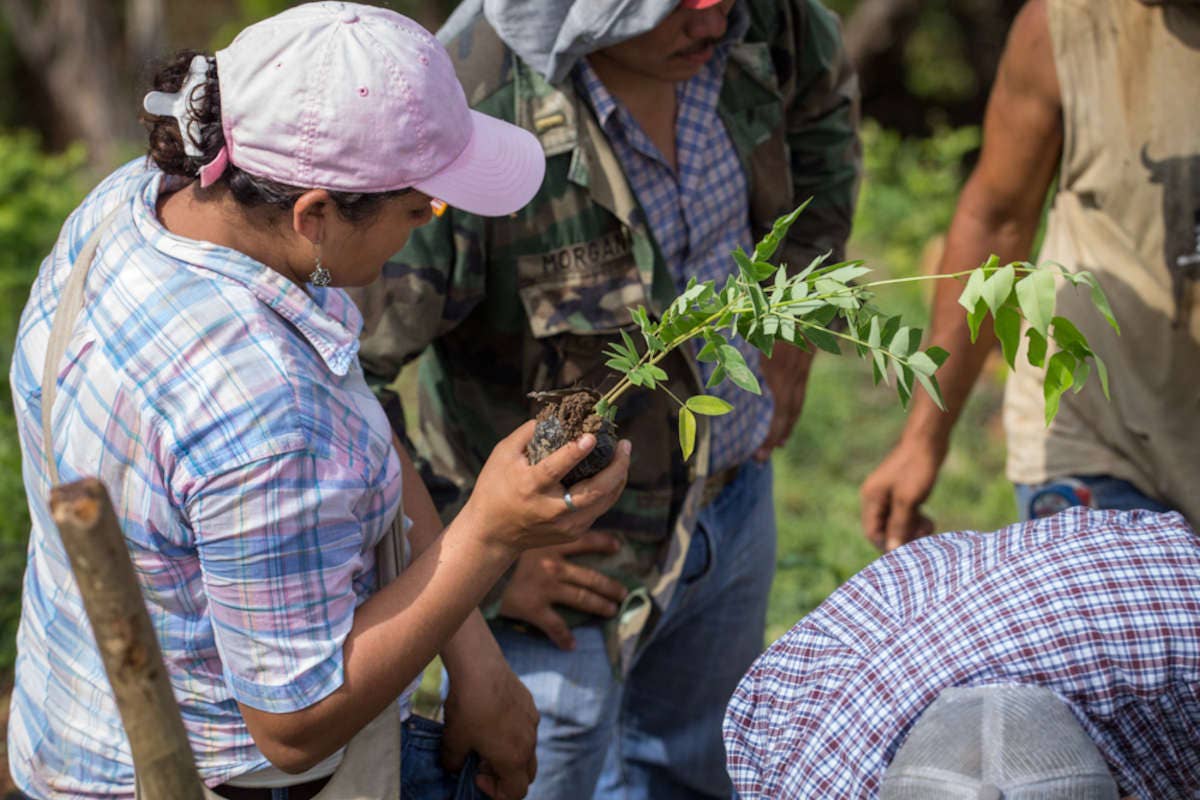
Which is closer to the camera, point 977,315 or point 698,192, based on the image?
point 977,315

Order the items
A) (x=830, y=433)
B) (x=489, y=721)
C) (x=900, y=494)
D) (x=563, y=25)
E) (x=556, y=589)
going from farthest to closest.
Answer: (x=830, y=433) → (x=900, y=494) → (x=556, y=589) → (x=563, y=25) → (x=489, y=721)

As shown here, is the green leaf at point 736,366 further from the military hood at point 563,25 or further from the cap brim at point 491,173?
the military hood at point 563,25

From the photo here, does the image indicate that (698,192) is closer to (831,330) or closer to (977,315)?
(831,330)

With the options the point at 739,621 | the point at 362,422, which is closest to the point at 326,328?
the point at 362,422

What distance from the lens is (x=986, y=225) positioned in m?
2.97

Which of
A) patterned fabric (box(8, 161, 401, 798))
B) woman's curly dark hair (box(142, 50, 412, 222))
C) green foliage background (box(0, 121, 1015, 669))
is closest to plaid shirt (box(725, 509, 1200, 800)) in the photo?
Result: patterned fabric (box(8, 161, 401, 798))

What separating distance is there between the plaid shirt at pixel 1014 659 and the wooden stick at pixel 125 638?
0.76 m

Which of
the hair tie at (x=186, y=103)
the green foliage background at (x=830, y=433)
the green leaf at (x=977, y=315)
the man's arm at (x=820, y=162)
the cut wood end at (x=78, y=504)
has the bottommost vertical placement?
the green foliage background at (x=830, y=433)

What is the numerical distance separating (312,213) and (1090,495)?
1872mm

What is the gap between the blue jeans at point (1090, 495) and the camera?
2.77 m

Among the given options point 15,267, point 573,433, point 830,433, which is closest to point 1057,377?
point 573,433

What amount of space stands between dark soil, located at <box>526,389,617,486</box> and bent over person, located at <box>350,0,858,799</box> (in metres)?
0.61

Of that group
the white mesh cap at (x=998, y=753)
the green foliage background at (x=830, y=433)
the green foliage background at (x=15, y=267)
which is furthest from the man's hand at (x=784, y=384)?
the green foliage background at (x=15, y=267)

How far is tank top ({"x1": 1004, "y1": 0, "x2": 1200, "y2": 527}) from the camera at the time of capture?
256 cm
